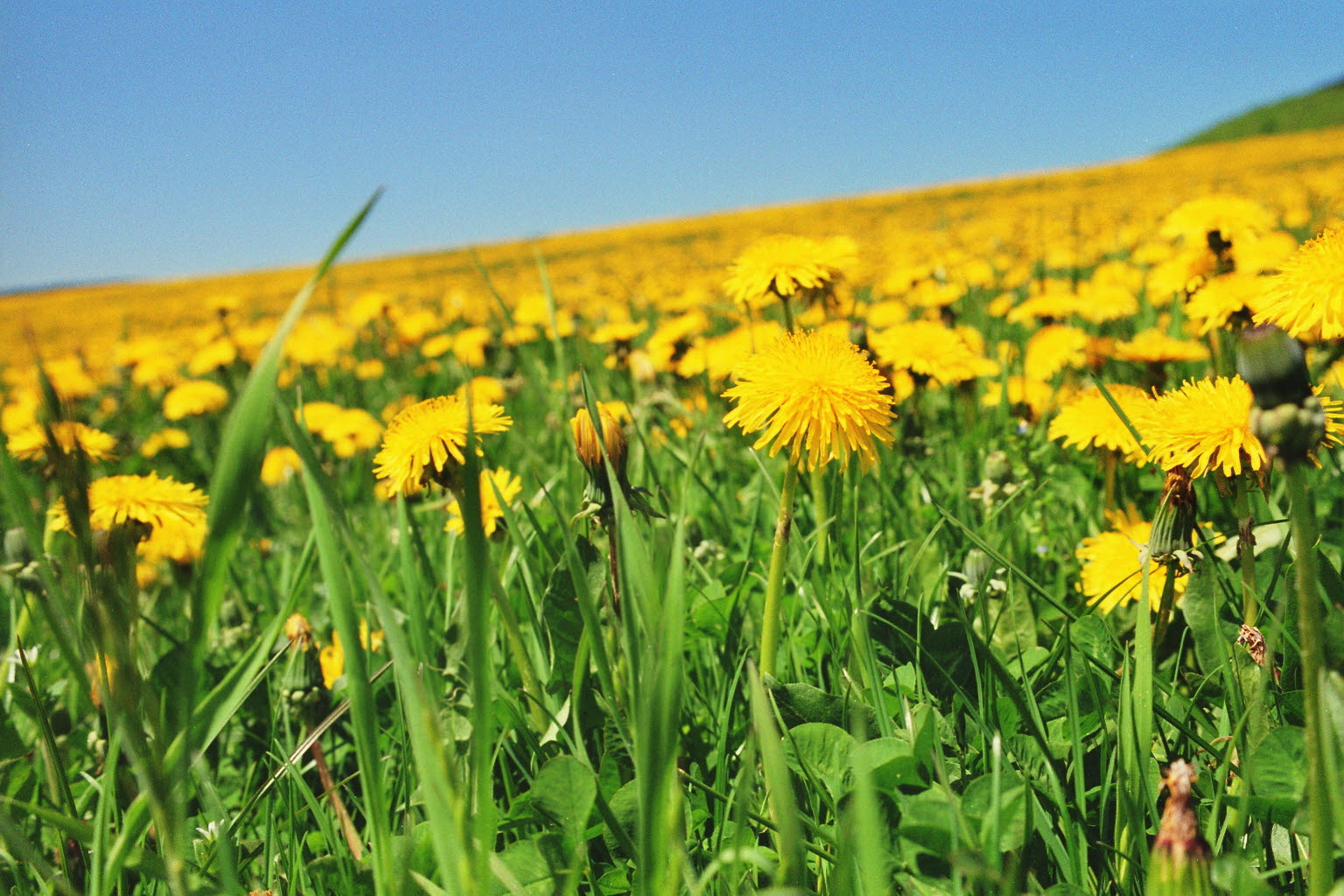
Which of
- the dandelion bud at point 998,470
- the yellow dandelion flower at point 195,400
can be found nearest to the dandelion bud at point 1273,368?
A: the dandelion bud at point 998,470

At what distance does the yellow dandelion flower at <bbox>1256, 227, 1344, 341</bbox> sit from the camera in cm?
96

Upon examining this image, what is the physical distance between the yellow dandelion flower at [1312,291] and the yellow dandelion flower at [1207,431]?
0.30 feet

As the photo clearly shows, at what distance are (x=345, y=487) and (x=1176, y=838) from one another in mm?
2866

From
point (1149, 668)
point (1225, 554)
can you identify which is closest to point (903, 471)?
point (1225, 554)

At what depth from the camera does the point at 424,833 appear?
0.96 meters

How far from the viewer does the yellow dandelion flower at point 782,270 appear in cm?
176

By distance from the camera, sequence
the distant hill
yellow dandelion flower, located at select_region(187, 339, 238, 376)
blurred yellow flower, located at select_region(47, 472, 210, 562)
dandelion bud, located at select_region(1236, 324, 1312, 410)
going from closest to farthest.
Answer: dandelion bud, located at select_region(1236, 324, 1312, 410) < blurred yellow flower, located at select_region(47, 472, 210, 562) < yellow dandelion flower, located at select_region(187, 339, 238, 376) < the distant hill

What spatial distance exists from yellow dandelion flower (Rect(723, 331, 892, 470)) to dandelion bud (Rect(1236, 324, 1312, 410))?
1.58ft

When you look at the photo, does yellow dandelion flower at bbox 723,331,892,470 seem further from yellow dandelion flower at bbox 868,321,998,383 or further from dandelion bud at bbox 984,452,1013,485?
yellow dandelion flower at bbox 868,321,998,383

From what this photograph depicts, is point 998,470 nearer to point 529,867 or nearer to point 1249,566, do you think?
point 1249,566

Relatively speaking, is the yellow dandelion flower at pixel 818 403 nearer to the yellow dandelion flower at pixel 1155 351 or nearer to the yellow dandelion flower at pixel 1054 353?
the yellow dandelion flower at pixel 1155 351

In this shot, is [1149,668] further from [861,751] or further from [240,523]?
[240,523]

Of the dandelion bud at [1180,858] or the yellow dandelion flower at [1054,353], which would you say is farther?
the yellow dandelion flower at [1054,353]

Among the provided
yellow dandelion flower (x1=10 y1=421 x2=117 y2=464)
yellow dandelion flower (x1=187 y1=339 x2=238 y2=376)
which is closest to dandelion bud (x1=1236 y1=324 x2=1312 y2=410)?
yellow dandelion flower (x1=10 y1=421 x2=117 y2=464)
